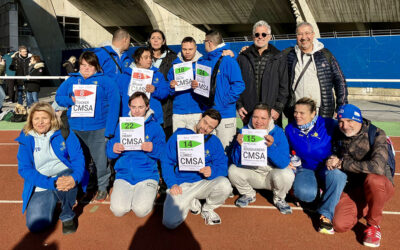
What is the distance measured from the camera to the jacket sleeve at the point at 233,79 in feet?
14.1

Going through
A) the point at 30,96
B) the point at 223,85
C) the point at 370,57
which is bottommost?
the point at 30,96

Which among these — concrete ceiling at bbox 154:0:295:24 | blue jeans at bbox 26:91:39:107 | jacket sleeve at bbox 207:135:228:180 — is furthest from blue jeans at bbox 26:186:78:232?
concrete ceiling at bbox 154:0:295:24

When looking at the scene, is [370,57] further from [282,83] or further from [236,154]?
[236,154]

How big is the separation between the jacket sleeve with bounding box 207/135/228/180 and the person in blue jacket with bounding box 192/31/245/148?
1.49ft

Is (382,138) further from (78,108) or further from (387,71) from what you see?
(387,71)

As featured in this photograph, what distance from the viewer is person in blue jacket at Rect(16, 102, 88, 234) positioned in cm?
347

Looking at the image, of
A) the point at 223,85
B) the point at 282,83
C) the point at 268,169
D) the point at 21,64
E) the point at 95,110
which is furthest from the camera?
the point at 21,64

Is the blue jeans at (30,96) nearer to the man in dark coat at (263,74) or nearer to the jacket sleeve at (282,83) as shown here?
the man in dark coat at (263,74)

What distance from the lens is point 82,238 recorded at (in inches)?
135

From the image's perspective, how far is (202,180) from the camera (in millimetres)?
3941

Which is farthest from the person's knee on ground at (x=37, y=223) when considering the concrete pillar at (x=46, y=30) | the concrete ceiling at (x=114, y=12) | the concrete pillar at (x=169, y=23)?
the concrete ceiling at (x=114, y=12)

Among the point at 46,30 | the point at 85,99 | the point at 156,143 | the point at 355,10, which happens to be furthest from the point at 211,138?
the point at 46,30

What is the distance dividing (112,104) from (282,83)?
7.38ft

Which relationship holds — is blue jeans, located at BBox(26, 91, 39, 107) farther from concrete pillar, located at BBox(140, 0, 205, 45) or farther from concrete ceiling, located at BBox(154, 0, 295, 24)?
concrete pillar, located at BBox(140, 0, 205, 45)
